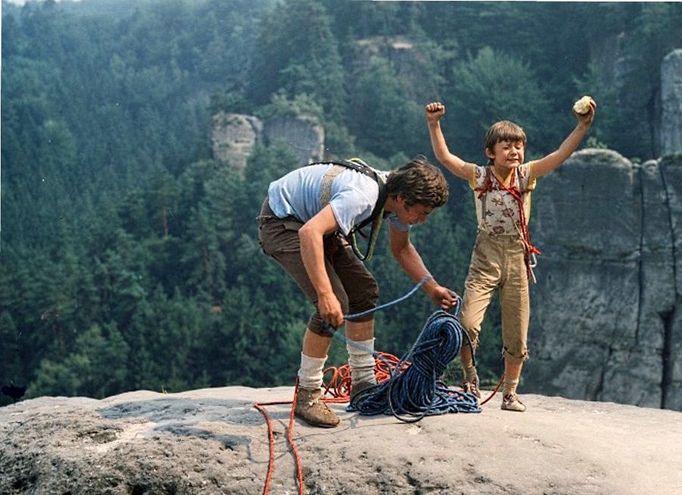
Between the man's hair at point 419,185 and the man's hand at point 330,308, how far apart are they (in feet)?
2.12

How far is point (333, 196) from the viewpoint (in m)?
4.80

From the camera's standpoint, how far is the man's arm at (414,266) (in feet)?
17.2

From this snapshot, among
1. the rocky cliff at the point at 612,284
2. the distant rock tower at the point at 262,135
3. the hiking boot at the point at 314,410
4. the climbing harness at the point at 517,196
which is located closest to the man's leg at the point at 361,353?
the hiking boot at the point at 314,410

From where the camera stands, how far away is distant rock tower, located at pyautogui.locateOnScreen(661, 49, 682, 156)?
95.5ft

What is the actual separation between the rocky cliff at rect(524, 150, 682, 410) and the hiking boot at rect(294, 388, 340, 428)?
15.5m

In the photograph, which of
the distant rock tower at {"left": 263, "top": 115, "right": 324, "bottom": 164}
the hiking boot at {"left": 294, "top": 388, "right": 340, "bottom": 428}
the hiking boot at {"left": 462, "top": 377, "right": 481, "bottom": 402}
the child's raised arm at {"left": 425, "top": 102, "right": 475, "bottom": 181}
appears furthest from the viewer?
the distant rock tower at {"left": 263, "top": 115, "right": 324, "bottom": 164}

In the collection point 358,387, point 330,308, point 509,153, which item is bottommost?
point 358,387

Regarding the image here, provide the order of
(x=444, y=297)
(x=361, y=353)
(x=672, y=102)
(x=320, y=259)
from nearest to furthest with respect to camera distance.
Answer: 1. (x=320, y=259)
2. (x=444, y=297)
3. (x=361, y=353)
4. (x=672, y=102)

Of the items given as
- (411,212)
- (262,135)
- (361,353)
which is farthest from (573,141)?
(262,135)

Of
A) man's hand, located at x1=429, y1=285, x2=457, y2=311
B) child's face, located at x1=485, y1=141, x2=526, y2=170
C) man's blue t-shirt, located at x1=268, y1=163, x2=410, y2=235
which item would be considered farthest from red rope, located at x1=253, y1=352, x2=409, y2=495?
child's face, located at x1=485, y1=141, x2=526, y2=170

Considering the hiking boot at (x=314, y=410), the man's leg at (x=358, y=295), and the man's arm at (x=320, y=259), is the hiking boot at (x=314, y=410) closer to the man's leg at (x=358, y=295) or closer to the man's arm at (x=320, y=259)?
the man's leg at (x=358, y=295)

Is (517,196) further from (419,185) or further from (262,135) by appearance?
(262,135)

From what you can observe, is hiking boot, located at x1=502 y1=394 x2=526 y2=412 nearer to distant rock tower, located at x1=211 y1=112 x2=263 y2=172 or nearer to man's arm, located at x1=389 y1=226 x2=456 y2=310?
man's arm, located at x1=389 y1=226 x2=456 y2=310

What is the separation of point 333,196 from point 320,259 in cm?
39
